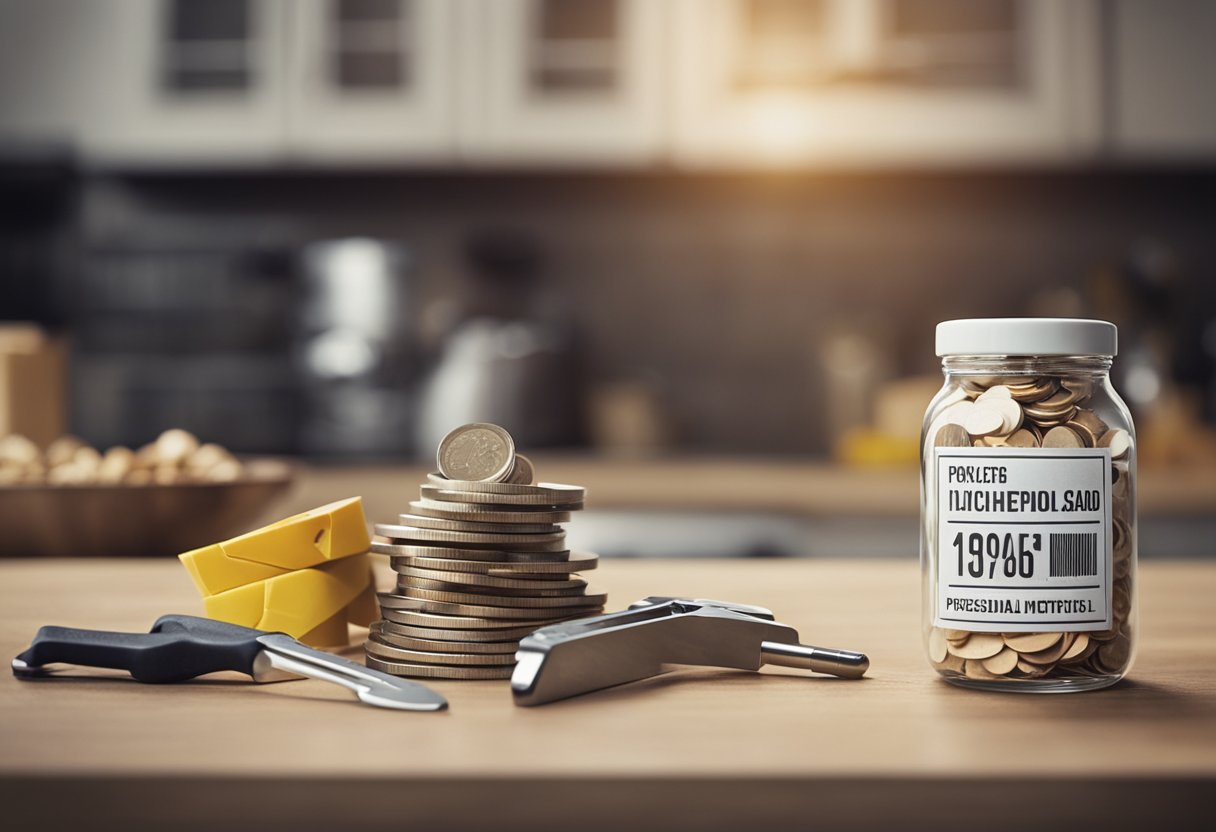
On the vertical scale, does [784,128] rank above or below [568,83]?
below

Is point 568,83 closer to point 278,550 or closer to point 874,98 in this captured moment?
point 874,98

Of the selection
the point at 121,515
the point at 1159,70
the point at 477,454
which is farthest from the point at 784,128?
the point at 477,454

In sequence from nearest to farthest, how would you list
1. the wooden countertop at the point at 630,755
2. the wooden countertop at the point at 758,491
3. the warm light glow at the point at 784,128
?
the wooden countertop at the point at 630,755, the wooden countertop at the point at 758,491, the warm light glow at the point at 784,128

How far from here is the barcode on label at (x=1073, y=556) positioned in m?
0.52

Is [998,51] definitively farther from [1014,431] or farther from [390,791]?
[390,791]

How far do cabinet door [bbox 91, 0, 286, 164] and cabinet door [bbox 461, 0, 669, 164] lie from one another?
1.42ft

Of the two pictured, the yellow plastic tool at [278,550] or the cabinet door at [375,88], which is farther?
the cabinet door at [375,88]

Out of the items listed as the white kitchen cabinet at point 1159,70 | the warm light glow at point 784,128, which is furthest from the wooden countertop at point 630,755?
the white kitchen cabinet at point 1159,70

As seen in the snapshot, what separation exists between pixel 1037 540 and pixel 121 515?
85 cm

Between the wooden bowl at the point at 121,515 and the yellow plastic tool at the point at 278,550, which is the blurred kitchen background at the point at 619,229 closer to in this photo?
the wooden bowl at the point at 121,515

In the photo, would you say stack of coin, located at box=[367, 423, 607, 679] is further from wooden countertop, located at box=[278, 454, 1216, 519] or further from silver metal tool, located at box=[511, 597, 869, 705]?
wooden countertop, located at box=[278, 454, 1216, 519]

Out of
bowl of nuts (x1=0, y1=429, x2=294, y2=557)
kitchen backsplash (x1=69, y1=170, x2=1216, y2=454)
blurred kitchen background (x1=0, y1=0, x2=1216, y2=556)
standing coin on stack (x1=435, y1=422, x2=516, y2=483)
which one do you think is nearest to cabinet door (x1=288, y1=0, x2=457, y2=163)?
blurred kitchen background (x1=0, y1=0, x2=1216, y2=556)

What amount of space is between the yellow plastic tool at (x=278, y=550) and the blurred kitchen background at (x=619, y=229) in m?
1.49

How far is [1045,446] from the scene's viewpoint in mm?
524
